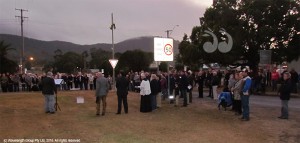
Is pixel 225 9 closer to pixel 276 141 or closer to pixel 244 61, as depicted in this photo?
pixel 244 61

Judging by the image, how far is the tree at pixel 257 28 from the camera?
131 ft

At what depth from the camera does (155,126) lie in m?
14.9

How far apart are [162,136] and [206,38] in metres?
33.2

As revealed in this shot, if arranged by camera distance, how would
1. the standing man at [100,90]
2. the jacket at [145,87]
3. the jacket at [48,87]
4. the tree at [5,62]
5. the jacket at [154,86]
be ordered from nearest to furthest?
1. the standing man at [100,90]
2. the jacket at [48,87]
3. the jacket at [145,87]
4. the jacket at [154,86]
5. the tree at [5,62]

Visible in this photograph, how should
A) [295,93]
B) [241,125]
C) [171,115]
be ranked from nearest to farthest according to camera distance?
[241,125] → [171,115] → [295,93]

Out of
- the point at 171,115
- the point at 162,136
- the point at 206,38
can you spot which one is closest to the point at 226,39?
the point at 206,38

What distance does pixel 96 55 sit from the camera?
5650 inches

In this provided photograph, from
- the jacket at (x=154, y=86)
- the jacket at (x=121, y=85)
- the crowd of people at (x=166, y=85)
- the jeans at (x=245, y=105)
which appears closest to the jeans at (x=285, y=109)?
the crowd of people at (x=166, y=85)

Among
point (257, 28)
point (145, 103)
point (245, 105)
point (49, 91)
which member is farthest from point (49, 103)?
point (257, 28)

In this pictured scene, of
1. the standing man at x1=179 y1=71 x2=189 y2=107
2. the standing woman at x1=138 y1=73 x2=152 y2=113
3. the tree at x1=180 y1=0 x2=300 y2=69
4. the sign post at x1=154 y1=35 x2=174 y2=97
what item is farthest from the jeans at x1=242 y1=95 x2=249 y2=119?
the tree at x1=180 y1=0 x2=300 y2=69

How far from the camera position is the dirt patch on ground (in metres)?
12.4

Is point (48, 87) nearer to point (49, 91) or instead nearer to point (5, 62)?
point (49, 91)

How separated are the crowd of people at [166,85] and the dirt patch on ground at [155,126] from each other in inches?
32.5

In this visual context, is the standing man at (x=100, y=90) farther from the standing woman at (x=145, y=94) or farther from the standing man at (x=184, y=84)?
the standing man at (x=184, y=84)
